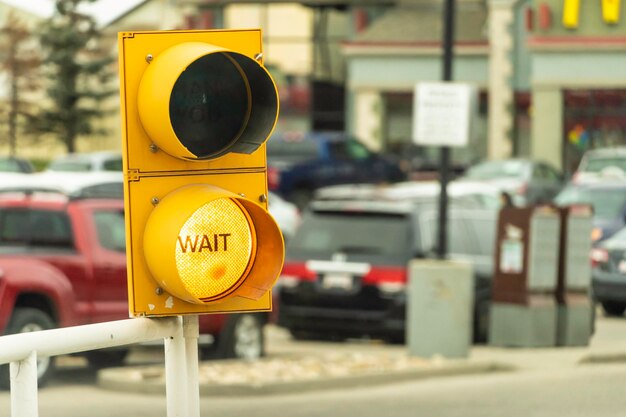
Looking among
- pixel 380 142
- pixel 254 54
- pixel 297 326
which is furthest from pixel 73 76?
pixel 254 54

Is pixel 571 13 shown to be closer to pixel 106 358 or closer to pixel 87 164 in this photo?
pixel 87 164

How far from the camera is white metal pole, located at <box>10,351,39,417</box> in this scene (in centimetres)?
430

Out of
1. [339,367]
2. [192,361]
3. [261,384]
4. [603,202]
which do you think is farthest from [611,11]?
[192,361]

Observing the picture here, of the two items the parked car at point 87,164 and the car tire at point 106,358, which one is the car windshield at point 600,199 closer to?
the car tire at point 106,358

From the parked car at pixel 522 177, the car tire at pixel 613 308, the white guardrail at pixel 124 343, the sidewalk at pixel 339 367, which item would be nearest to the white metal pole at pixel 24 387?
the white guardrail at pixel 124 343

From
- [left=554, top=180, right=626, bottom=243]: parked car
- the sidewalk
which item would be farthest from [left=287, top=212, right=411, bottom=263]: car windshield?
[left=554, top=180, right=626, bottom=243]: parked car

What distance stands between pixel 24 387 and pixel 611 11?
133 ft

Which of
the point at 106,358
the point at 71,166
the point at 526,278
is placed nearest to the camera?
Result: the point at 106,358

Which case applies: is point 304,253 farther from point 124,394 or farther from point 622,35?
point 622,35

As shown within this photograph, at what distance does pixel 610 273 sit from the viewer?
2053 centimetres

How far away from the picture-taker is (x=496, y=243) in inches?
659

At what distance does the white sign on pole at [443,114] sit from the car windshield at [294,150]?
857 inches

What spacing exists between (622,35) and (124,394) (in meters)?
33.4

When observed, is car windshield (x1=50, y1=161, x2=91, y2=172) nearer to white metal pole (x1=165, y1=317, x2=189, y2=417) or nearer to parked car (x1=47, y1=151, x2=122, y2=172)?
parked car (x1=47, y1=151, x2=122, y2=172)
